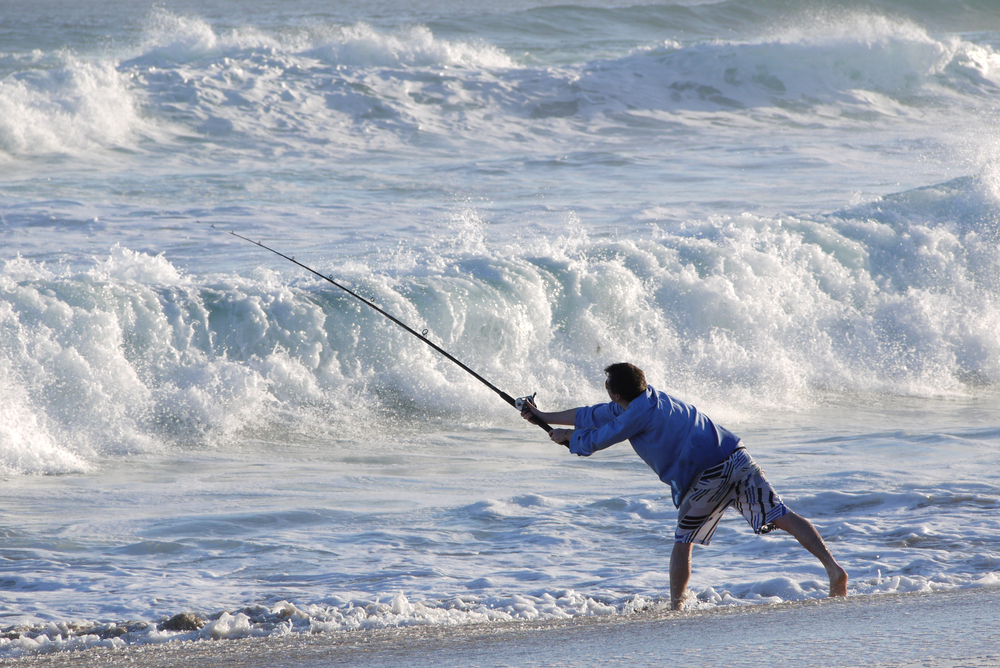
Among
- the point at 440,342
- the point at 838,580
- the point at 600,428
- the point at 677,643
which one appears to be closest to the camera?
the point at 677,643

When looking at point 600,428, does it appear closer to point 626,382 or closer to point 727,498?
point 626,382

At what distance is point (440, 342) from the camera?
916cm

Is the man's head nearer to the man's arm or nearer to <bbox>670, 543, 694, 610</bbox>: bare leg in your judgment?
the man's arm

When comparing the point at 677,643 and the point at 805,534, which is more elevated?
the point at 805,534

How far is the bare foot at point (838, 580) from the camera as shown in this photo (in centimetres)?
434

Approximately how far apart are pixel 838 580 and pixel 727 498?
61 centimetres

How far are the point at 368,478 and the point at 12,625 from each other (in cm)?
276

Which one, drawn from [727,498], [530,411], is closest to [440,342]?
[530,411]

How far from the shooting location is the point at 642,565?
5.02 m

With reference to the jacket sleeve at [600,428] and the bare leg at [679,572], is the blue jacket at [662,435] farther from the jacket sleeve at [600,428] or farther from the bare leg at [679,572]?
the bare leg at [679,572]

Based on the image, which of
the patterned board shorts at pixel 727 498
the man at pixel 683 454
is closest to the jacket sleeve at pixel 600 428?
the man at pixel 683 454

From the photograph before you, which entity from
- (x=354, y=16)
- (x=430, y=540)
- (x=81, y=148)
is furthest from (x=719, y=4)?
(x=430, y=540)

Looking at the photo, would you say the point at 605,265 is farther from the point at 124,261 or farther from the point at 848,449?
the point at 124,261

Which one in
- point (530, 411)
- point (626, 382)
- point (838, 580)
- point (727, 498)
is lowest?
point (838, 580)
